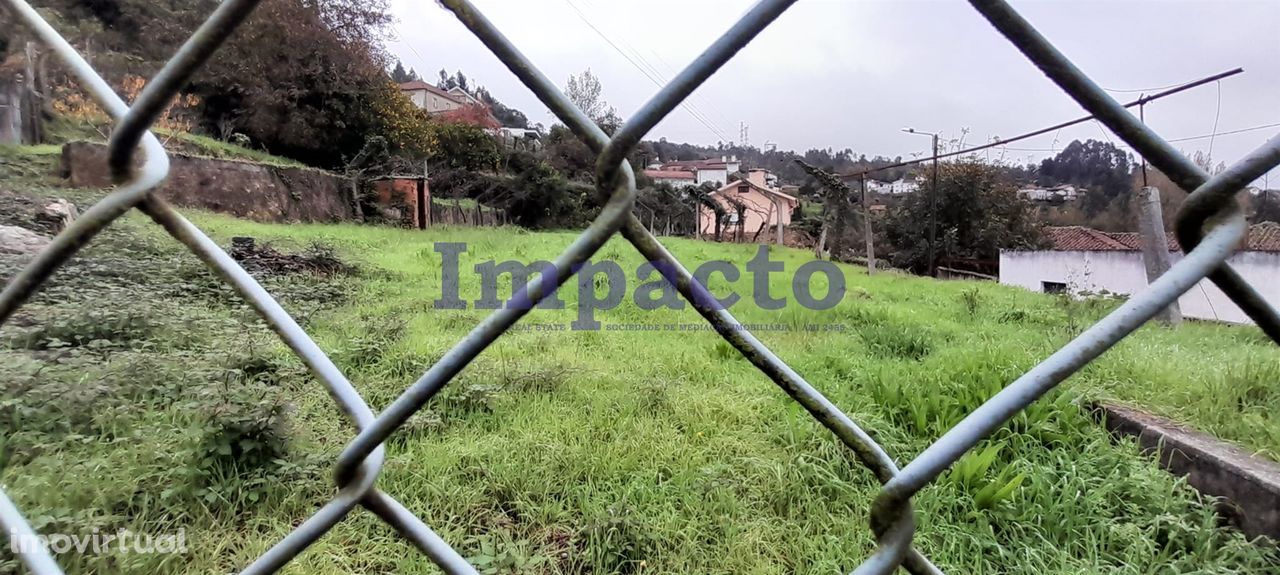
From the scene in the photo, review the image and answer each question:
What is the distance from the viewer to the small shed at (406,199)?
30.4 ft

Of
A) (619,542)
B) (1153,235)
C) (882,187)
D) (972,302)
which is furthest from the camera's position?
(882,187)

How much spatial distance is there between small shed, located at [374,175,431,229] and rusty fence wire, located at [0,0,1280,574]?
9.55 m

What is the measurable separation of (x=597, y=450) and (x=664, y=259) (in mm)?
1437

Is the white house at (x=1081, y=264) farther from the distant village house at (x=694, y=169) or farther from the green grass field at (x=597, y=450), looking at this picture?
the green grass field at (x=597, y=450)

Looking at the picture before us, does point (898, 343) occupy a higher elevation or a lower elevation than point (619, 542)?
higher

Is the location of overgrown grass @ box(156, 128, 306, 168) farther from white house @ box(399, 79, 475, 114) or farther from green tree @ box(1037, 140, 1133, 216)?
green tree @ box(1037, 140, 1133, 216)

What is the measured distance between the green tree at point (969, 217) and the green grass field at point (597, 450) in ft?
32.3

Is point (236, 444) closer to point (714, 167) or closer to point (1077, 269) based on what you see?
point (714, 167)

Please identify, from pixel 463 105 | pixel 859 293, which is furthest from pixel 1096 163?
pixel 463 105

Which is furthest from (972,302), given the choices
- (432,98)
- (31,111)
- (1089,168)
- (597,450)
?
(432,98)

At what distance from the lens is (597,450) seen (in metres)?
1.58

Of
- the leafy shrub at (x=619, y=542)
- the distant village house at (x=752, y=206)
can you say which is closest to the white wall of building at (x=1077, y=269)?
the distant village house at (x=752, y=206)

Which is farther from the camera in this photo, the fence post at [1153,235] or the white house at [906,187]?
the white house at [906,187]

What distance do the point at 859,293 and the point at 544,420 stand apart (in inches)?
142
